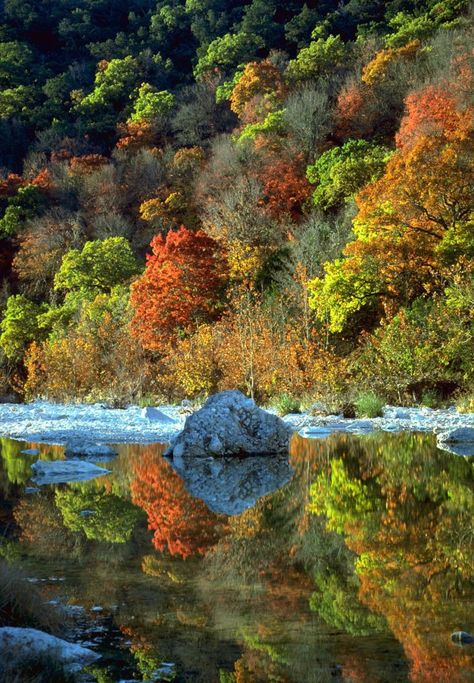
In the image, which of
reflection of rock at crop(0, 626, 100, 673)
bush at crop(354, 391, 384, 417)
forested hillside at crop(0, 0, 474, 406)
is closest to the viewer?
reflection of rock at crop(0, 626, 100, 673)

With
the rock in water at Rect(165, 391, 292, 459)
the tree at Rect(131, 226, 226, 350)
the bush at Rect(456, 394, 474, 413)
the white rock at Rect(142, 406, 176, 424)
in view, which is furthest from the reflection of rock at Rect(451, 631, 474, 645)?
the tree at Rect(131, 226, 226, 350)

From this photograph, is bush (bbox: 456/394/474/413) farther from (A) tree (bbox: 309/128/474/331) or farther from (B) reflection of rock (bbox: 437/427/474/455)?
(B) reflection of rock (bbox: 437/427/474/455)

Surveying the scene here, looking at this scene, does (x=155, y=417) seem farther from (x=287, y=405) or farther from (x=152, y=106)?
(x=152, y=106)

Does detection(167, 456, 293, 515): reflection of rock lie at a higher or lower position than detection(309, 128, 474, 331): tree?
lower

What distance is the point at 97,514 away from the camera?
7.45 metres

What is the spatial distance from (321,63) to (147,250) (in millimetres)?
17936

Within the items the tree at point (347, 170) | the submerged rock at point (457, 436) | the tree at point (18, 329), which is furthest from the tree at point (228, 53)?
the submerged rock at point (457, 436)

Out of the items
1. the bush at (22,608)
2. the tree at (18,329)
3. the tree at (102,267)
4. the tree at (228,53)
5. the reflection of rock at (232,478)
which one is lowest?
the tree at (18,329)

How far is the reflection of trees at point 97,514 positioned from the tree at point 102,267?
30.0 metres

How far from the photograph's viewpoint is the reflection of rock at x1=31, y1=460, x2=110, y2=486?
977 cm

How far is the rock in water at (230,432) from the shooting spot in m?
A: 12.0

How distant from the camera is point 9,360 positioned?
125 feet

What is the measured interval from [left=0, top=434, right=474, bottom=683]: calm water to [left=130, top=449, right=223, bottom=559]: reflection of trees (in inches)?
0.8

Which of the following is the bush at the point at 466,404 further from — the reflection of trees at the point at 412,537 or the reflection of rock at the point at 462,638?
the reflection of rock at the point at 462,638
